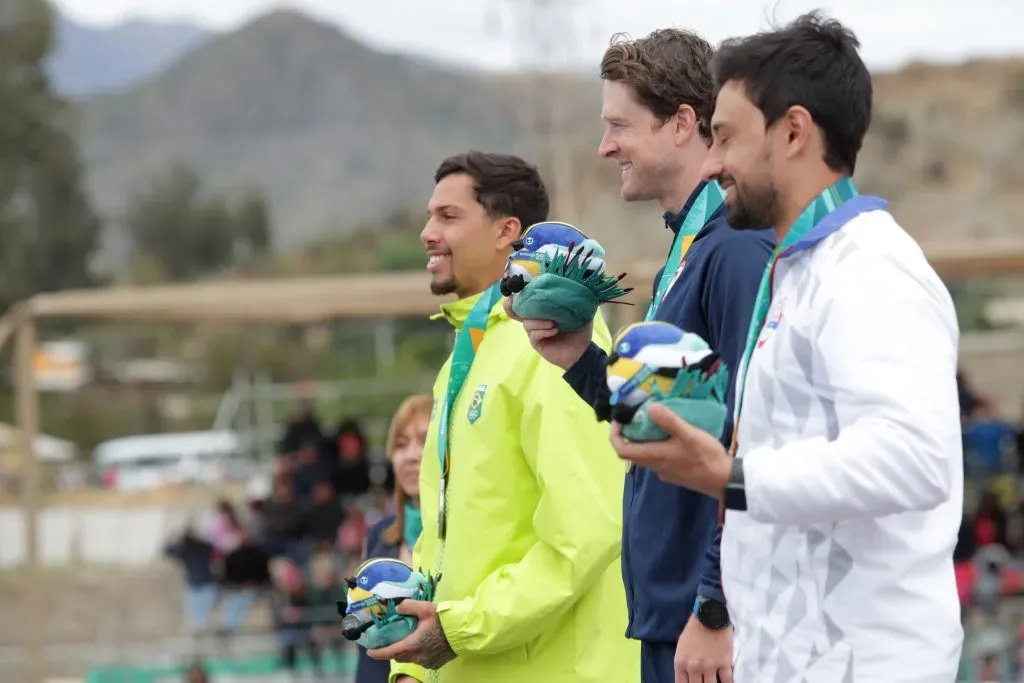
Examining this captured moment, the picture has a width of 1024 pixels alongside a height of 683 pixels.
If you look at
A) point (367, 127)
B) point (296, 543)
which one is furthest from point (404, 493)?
point (367, 127)

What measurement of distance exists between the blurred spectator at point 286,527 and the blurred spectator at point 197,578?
62 cm

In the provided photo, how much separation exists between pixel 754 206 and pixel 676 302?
0.58m

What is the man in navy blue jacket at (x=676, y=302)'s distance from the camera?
262 centimetres

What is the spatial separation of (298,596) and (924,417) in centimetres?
1332

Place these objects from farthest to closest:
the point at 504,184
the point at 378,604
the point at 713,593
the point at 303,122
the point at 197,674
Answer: the point at 303,122
the point at 197,674
the point at 504,184
the point at 378,604
the point at 713,593

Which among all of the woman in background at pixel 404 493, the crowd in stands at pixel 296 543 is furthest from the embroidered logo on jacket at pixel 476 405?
the crowd in stands at pixel 296 543

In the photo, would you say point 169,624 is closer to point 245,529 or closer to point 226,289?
point 245,529

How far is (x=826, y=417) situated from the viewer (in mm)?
2105

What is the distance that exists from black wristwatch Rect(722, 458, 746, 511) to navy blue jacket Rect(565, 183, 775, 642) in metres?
0.65

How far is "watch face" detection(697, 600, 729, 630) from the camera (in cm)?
245

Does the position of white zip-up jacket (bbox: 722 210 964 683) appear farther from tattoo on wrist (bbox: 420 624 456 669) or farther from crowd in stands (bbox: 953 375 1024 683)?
crowd in stands (bbox: 953 375 1024 683)

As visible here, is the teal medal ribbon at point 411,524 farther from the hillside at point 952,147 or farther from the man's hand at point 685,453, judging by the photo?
the hillside at point 952,147

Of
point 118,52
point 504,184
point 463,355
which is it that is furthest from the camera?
point 118,52

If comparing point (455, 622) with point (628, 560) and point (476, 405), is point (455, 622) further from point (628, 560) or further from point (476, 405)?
point (628, 560)
